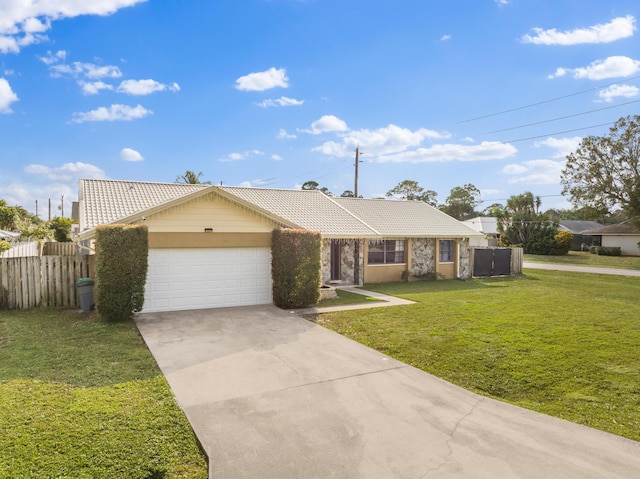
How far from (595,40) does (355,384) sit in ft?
58.2

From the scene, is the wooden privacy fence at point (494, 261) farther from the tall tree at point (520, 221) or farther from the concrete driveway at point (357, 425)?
the tall tree at point (520, 221)

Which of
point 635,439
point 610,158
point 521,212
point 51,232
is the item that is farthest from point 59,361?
point 610,158

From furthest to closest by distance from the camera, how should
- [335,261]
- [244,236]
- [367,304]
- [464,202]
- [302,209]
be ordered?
1. [464,202]
2. [302,209]
3. [335,261]
4. [367,304]
5. [244,236]

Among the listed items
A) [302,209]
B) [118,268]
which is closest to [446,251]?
[302,209]

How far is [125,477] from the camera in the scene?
3.67m

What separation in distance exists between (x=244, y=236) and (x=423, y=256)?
11.0 metres

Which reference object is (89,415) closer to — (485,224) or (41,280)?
(41,280)

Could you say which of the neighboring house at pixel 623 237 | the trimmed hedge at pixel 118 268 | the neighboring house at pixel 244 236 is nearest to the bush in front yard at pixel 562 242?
the neighboring house at pixel 623 237

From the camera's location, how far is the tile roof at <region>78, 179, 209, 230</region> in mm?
12964

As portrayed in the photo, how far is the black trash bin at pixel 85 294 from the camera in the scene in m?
11.1

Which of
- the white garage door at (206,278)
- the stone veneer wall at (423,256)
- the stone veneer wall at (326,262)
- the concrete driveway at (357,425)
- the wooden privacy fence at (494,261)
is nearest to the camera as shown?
the concrete driveway at (357,425)

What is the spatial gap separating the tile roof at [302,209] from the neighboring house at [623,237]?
29.0 m

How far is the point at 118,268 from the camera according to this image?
989 cm

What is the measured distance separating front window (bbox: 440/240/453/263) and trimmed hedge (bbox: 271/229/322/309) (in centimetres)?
1050
